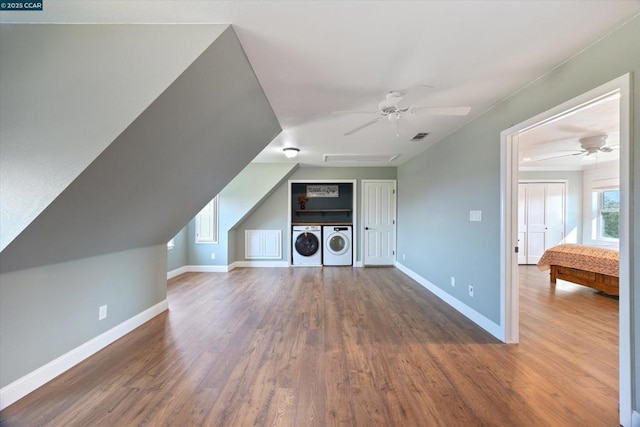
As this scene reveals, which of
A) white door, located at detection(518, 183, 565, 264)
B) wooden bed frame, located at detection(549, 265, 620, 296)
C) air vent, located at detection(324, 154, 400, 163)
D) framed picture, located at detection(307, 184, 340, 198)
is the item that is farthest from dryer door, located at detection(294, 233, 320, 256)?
white door, located at detection(518, 183, 565, 264)

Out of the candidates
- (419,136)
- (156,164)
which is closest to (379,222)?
(419,136)

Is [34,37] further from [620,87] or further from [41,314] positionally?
[620,87]

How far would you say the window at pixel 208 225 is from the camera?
5.41 metres

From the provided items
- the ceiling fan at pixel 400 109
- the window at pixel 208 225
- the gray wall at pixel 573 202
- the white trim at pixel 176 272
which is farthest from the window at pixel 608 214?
the white trim at pixel 176 272

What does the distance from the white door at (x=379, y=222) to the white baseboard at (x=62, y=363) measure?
171 inches

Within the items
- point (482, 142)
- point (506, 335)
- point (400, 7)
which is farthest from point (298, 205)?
point (400, 7)

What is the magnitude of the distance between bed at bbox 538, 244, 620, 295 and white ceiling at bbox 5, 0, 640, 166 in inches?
126

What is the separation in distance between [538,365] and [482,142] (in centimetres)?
208

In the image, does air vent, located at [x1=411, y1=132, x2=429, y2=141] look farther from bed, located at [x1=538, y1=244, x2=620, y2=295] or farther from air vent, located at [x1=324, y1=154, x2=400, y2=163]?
bed, located at [x1=538, y1=244, x2=620, y2=295]

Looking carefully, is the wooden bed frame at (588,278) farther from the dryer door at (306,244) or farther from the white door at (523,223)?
the dryer door at (306,244)

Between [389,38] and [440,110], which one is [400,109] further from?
[389,38]

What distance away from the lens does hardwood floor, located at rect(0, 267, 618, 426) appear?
5.17 ft

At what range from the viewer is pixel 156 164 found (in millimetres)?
1918

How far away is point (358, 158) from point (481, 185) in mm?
2541
